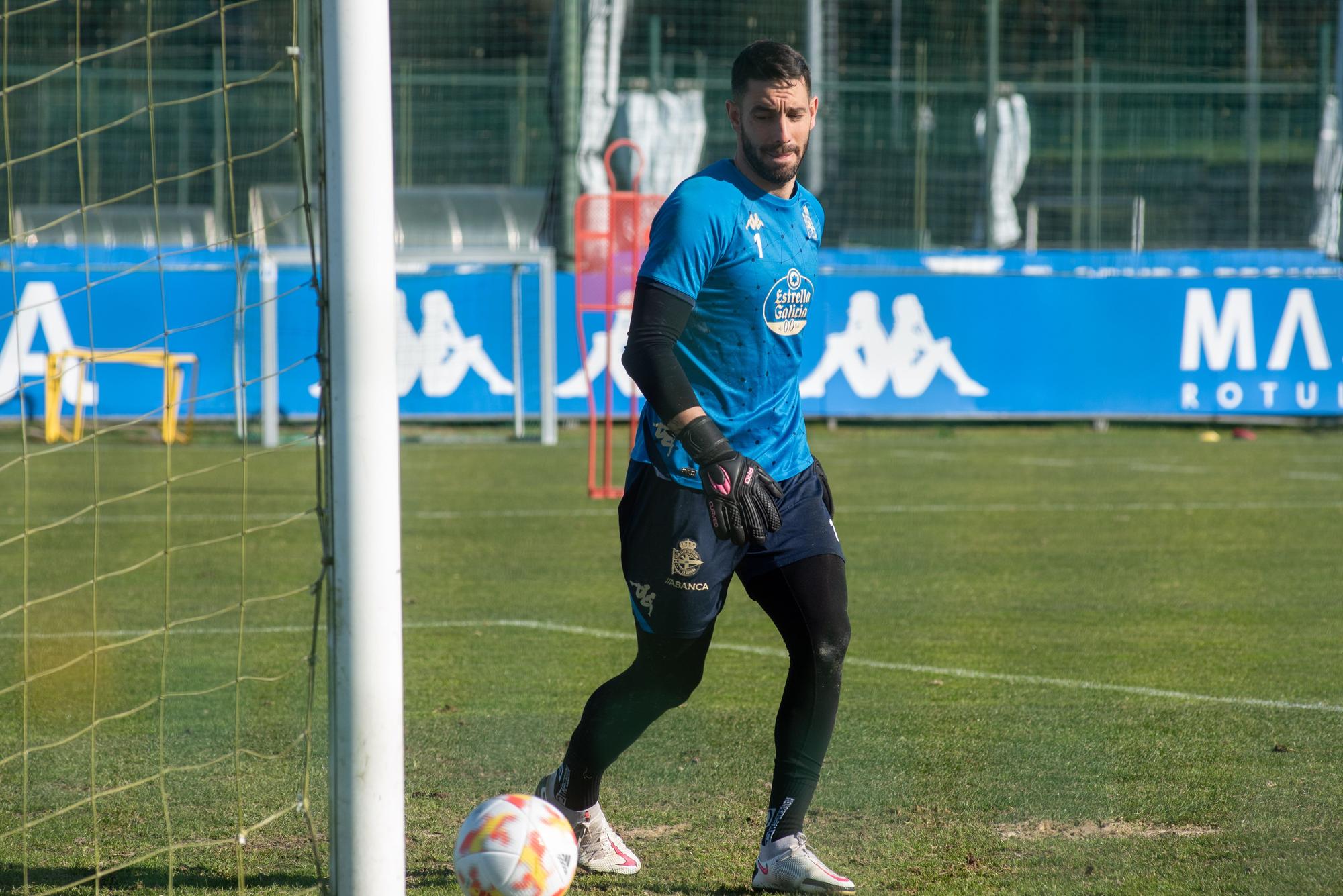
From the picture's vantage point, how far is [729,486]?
351 centimetres

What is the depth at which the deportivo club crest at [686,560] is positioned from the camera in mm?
3658

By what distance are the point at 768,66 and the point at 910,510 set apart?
7988 millimetres

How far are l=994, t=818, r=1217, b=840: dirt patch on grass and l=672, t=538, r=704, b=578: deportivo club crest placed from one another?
1.14 metres

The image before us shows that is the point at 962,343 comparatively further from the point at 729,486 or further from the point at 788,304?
the point at 729,486

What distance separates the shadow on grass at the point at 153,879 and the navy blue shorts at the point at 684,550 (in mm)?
1049

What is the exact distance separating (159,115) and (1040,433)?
51.1 ft

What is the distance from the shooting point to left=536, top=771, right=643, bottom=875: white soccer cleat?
381 centimetres

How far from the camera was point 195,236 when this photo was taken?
24422 mm

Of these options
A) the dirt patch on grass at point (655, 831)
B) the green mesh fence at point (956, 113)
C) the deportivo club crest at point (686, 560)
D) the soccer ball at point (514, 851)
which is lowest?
the dirt patch on grass at point (655, 831)

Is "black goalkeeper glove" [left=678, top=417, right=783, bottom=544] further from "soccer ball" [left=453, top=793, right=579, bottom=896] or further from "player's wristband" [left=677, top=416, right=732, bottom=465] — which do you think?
"soccer ball" [left=453, top=793, right=579, bottom=896]

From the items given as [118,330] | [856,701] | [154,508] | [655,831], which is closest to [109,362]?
[118,330]

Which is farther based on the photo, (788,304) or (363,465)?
(788,304)

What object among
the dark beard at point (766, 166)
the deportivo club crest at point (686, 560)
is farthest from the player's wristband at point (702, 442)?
the dark beard at point (766, 166)

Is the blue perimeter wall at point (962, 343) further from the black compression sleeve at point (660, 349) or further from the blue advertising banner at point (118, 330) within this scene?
the black compression sleeve at point (660, 349)
